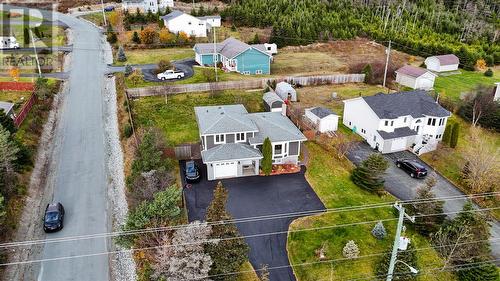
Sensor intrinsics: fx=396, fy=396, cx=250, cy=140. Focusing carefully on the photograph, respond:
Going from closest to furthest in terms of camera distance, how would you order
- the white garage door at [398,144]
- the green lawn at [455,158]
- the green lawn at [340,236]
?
the green lawn at [340,236]
the green lawn at [455,158]
the white garage door at [398,144]

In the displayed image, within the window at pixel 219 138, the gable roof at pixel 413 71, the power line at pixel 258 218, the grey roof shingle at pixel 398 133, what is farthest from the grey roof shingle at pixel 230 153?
the gable roof at pixel 413 71

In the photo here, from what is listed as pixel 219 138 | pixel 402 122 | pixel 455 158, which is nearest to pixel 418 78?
pixel 402 122

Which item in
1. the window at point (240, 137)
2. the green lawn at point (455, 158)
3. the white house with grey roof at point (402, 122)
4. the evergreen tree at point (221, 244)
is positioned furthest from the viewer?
the white house with grey roof at point (402, 122)

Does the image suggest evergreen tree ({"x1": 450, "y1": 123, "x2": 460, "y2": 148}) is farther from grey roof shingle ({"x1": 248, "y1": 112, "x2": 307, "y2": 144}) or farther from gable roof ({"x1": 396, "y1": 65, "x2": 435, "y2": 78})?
gable roof ({"x1": 396, "y1": 65, "x2": 435, "y2": 78})

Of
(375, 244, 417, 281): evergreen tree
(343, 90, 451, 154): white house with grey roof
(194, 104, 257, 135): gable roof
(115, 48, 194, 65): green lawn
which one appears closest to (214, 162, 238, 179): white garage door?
(194, 104, 257, 135): gable roof

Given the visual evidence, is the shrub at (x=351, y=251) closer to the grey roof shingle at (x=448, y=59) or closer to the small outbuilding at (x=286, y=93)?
the small outbuilding at (x=286, y=93)

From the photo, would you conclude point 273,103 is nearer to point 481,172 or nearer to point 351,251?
point 481,172

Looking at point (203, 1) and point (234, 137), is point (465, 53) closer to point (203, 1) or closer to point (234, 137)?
point (234, 137)
